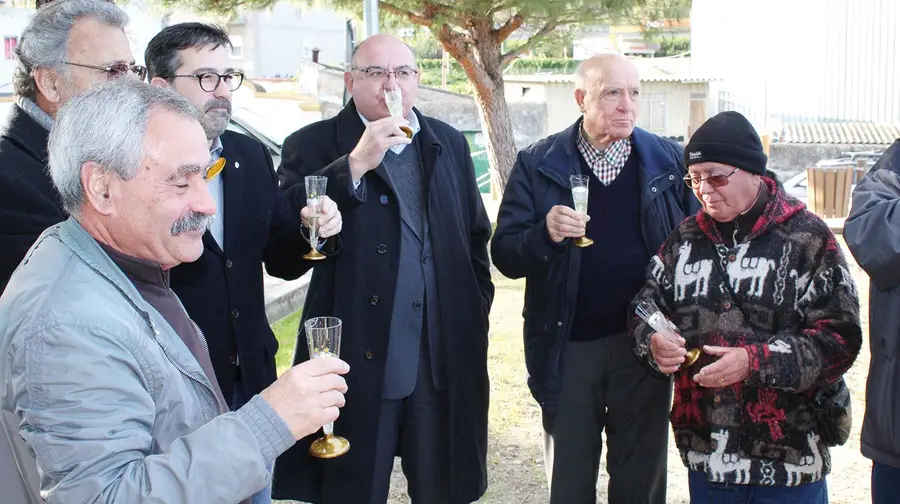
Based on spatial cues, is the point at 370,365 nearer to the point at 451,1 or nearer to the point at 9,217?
the point at 9,217

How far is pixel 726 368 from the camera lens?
9.46 feet

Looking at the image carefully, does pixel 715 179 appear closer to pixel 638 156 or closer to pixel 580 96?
pixel 638 156

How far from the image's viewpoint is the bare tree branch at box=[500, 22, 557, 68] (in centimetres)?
1119

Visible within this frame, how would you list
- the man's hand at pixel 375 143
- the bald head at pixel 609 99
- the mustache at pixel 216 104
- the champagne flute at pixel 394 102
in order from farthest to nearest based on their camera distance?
the bald head at pixel 609 99 < the champagne flute at pixel 394 102 < the man's hand at pixel 375 143 < the mustache at pixel 216 104

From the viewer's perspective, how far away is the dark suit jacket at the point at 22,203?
8.20 feet

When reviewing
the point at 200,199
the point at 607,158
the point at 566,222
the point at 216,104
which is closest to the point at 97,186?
the point at 200,199

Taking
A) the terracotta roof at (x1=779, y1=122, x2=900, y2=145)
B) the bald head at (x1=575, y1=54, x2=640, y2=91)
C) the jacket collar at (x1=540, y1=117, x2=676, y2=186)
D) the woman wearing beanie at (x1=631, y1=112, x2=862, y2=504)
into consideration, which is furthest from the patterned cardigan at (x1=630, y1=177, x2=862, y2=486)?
the terracotta roof at (x1=779, y1=122, x2=900, y2=145)

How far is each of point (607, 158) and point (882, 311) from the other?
4.15ft

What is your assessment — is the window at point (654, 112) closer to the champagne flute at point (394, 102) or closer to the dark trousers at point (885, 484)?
the champagne flute at point (394, 102)

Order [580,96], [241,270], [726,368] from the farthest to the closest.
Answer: [580,96]
[241,270]
[726,368]

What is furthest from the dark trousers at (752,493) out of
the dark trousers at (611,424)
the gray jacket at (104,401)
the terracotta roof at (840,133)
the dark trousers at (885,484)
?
the terracotta roof at (840,133)

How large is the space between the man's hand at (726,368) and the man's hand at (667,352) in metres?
0.11

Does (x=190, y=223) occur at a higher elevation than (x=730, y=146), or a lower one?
lower

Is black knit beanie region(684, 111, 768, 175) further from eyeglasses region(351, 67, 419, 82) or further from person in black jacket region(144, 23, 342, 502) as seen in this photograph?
person in black jacket region(144, 23, 342, 502)
